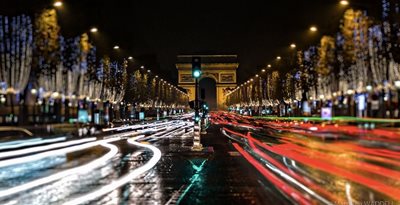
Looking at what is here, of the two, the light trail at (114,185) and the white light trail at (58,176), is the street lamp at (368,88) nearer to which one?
the white light trail at (58,176)

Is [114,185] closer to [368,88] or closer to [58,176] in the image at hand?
[58,176]

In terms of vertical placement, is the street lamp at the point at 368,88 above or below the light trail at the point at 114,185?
above

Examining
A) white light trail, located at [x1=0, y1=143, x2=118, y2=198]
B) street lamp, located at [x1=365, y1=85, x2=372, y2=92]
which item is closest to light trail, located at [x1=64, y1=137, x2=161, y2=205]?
white light trail, located at [x1=0, y1=143, x2=118, y2=198]

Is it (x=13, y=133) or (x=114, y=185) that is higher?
(x=13, y=133)

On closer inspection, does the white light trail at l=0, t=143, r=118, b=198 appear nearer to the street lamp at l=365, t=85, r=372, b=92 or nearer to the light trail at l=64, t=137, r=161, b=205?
the light trail at l=64, t=137, r=161, b=205

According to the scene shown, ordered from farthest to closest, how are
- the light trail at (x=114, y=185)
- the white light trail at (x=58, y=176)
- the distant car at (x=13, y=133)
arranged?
the distant car at (x=13, y=133), the white light trail at (x=58, y=176), the light trail at (x=114, y=185)

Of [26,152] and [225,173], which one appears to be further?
[26,152]

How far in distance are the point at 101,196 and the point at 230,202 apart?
2.98 m

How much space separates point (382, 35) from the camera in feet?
142

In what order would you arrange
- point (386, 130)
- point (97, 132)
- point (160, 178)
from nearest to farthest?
point (160, 178), point (386, 130), point (97, 132)

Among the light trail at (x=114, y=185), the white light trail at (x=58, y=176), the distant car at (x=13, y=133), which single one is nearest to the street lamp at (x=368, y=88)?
the distant car at (x=13, y=133)

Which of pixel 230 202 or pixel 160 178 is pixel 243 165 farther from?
pixel 230 202

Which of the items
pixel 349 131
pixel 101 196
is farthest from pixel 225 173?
pixel 349 131

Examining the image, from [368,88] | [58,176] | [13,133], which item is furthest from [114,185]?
[368,88]
